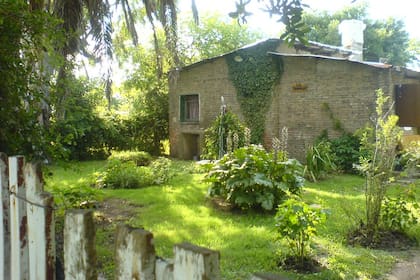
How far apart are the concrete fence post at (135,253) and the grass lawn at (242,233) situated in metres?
2.70

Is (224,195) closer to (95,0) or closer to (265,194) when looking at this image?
(265,194)

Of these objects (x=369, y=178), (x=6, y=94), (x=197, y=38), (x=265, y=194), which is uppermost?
→ (x=197, y=38)

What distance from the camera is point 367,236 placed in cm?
493

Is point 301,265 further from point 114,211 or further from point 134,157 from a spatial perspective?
point 134,157

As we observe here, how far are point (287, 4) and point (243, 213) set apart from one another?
178 inches

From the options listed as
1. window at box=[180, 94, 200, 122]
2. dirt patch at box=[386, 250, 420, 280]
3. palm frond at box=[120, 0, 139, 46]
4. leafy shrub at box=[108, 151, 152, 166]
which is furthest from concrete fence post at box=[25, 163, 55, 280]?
window at box=[180, 94, 200, 122]

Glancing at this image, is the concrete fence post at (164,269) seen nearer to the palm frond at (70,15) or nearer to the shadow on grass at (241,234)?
the shadow on grass at (241,234)

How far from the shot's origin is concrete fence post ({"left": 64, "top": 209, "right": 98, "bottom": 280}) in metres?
1.31

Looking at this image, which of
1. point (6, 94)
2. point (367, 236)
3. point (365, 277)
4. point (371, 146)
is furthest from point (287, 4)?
point (367, 236)

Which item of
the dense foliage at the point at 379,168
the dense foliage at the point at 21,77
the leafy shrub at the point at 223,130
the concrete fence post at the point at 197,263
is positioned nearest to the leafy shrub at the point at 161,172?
the leafy shrub at the point at 223,130

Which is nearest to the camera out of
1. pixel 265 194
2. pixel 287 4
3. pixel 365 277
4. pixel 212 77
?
pixel 287 4

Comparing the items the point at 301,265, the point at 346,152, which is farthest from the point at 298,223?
the point at 346,152

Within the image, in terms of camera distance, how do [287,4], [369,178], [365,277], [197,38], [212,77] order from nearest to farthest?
[287,4] < [365,277] < [369,178] < [212,77] < [197,38]

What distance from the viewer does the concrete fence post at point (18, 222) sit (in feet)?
5.41
